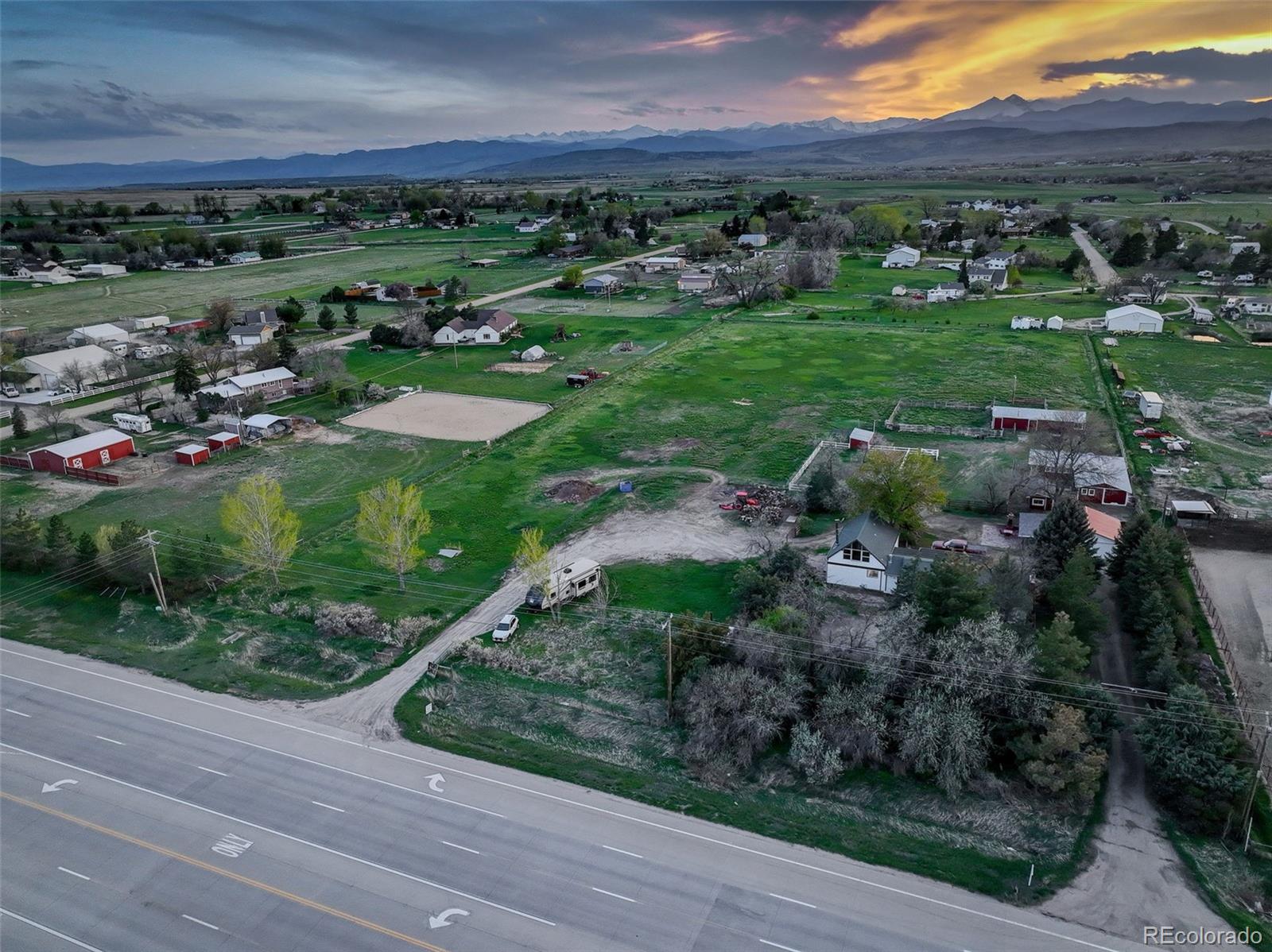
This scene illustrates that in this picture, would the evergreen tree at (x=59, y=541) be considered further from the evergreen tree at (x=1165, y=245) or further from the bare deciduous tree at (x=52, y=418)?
the evergreen tree at (x=1165, y=245)

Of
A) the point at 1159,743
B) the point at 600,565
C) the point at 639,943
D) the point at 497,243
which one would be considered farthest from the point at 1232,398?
the point at 497,243

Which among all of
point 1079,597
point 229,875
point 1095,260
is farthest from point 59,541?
point 1095,260

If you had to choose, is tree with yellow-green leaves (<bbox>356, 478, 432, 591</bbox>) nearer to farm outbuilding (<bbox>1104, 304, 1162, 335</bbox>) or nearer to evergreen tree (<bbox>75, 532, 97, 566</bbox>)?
evergreen tree (<bbox>75, 532, 97, 566</bbox>)

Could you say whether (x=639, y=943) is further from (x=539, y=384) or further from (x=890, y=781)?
(x=539, y=384)

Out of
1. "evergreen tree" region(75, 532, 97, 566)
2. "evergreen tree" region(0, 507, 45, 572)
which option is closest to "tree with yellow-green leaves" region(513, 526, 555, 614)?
"evergreen tree" region(75, 532, 97, 566)

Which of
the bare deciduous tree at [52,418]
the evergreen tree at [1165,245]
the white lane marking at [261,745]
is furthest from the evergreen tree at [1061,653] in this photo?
the evergreen tree at [1165,245]

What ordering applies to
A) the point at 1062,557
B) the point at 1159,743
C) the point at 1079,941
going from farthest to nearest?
the point at 1062,557 < the point at 1159,743 < the point at 1079,941
